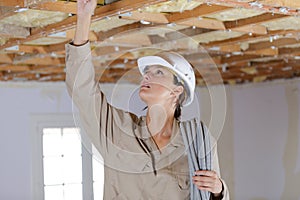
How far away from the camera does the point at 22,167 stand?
5.67 metres

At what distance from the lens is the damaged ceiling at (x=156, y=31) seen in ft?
7.89

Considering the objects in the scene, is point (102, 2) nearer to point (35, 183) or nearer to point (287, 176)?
point (35, 183)

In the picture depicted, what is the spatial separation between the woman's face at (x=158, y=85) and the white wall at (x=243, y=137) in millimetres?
3805

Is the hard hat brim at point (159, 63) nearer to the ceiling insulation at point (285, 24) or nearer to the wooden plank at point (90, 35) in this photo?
the ceiling insulation at point (285, 24)

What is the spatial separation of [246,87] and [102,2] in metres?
4.37

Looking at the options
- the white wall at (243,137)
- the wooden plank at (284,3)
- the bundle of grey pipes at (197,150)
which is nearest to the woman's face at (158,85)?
the bundle of grey pipes at (197,150)

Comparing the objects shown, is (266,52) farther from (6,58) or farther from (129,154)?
(129,154)

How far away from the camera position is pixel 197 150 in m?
1.55

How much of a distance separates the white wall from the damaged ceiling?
2.72 ft

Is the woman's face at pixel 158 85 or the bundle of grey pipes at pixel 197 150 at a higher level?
the woman's face at pixel 158 85

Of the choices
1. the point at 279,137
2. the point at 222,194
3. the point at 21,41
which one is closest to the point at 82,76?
the point at 222,194

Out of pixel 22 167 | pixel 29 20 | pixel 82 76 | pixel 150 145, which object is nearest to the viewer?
pixel 82 76

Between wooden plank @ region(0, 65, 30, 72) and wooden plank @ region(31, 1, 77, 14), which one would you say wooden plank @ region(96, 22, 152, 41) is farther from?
wooden plank @ region(0, 65, 30, 72)

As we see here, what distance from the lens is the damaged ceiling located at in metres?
2.41
